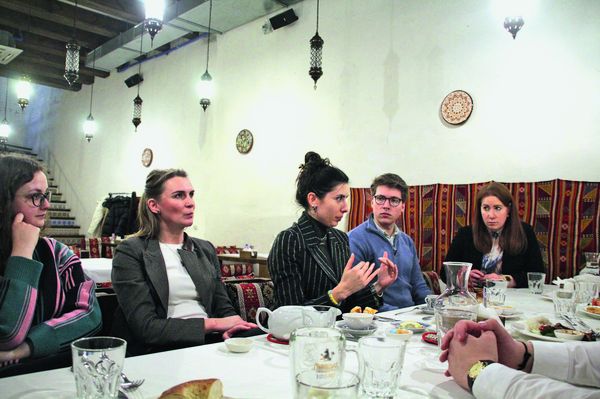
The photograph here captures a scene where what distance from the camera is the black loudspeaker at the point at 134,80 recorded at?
30.5ft

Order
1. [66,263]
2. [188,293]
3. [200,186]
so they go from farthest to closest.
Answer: [200,186] < [188,293] < [66,263]

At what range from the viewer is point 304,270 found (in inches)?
79.2

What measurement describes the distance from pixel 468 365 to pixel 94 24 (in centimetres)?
878

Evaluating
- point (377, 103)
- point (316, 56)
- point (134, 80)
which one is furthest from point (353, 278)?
point (134, 80)

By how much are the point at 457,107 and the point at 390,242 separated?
8.15 feet

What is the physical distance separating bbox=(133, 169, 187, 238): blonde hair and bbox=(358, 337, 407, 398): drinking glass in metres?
1.42

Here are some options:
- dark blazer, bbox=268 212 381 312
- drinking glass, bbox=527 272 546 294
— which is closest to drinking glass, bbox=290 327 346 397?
dark blazer, bbox=268 212 381 312

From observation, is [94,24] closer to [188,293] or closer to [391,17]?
[391,17]

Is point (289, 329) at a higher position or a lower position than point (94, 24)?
lower

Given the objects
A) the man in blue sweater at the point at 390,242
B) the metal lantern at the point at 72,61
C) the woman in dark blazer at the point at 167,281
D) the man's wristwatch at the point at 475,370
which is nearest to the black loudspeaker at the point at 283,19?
the metal lantern at the point at 72,61

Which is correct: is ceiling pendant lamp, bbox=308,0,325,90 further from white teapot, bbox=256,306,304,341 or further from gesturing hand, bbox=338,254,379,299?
white teapot, bbox=256,306,304,341

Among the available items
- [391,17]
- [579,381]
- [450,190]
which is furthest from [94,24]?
[579,381]

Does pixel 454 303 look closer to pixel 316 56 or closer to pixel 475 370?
pixel 475 370

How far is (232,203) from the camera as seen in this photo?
712 centimetres
